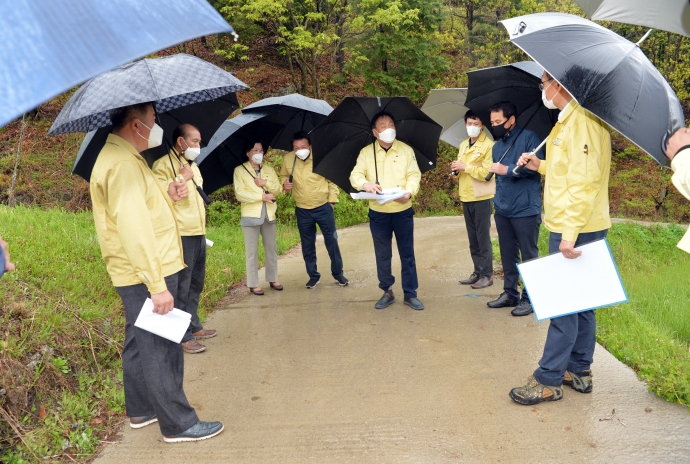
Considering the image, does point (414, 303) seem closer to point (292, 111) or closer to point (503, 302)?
point (503, 302)

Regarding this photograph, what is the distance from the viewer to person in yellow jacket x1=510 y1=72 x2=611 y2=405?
137 inches

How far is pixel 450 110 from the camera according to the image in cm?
705

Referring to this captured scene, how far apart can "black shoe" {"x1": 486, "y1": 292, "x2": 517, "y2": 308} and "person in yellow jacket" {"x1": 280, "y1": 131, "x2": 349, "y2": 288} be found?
6.44 feet

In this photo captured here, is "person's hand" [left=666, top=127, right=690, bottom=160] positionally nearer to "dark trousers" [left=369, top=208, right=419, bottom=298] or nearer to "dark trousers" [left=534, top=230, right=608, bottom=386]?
"dark trousers" [left=534, top=230, right=608, bottom=386]

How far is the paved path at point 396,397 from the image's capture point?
3285 millimetres

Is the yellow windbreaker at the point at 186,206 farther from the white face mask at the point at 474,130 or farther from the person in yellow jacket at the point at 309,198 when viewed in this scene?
the white face mask at the point at 474,130

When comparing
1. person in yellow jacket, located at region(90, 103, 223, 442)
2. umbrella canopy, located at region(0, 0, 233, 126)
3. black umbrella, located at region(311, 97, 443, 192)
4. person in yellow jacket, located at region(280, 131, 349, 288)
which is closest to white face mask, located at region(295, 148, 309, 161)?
person in yellow jacket, located at region(280, 131, 349, 288)

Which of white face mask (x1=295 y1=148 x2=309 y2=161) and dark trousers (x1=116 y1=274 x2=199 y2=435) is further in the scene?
white face mask (x1=295 y1=148 x2=309 y2=161)

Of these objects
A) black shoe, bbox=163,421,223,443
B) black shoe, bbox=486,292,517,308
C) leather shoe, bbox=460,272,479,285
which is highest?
black shoe, bbox=163,421,223,443

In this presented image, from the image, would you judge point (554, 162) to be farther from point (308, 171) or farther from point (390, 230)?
point (308, 171)

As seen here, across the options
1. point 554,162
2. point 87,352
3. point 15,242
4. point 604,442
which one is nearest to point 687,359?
point 604,442

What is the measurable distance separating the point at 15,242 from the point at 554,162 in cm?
530

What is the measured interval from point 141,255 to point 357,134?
3391 millimetres

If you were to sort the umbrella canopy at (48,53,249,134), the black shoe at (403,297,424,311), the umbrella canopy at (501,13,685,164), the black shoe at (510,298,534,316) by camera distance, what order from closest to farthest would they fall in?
the umbrella canopy at (48,53,249,134) → the umbrella canopy at (501,13,685,164) → the black shoe at (510,298,534,316) → the black shoe at (403,297,424,311)
